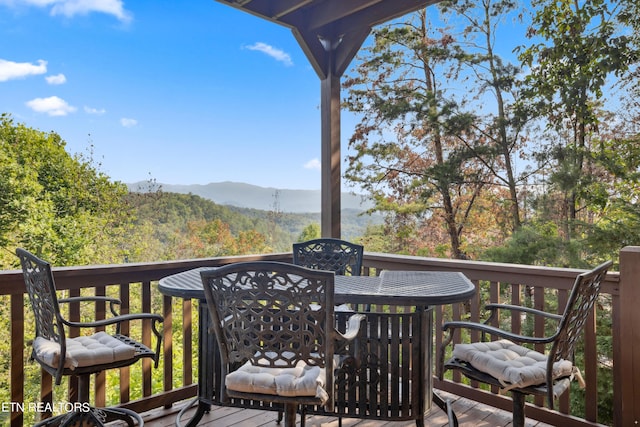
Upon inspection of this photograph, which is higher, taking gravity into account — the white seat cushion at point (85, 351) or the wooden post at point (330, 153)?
the wooden post at point (330, 153)

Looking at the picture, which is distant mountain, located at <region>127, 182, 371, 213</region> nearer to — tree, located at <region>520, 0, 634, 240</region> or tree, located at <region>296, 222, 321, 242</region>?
tree, located at <region>296, 222, 321, 242</region>

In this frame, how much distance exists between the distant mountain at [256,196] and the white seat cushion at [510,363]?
976 cm

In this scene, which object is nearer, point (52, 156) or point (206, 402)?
point (206, 402)

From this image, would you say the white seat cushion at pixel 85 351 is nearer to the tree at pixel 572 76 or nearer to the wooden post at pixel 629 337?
the wooden post at pixel 629 337

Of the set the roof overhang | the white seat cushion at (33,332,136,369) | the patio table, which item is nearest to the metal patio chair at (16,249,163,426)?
the white seat cushion at (33,332,136,369)

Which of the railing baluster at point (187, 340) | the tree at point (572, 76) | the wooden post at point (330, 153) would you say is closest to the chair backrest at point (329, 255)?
the wooden post at point (330, 153)

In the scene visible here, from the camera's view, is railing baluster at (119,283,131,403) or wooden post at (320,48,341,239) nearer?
railing baluster at (119,283,131,403)

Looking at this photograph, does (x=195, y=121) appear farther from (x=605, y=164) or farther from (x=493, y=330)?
(x=493, y=330)

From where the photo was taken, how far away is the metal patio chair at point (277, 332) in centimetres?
167

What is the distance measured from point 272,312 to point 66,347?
3.36 feet

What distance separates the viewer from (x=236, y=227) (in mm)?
11492

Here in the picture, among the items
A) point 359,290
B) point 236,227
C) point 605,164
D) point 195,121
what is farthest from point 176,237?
→ point 359,290

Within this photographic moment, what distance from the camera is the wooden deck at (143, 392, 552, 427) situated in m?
2.58

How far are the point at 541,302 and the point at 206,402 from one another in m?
1.96
